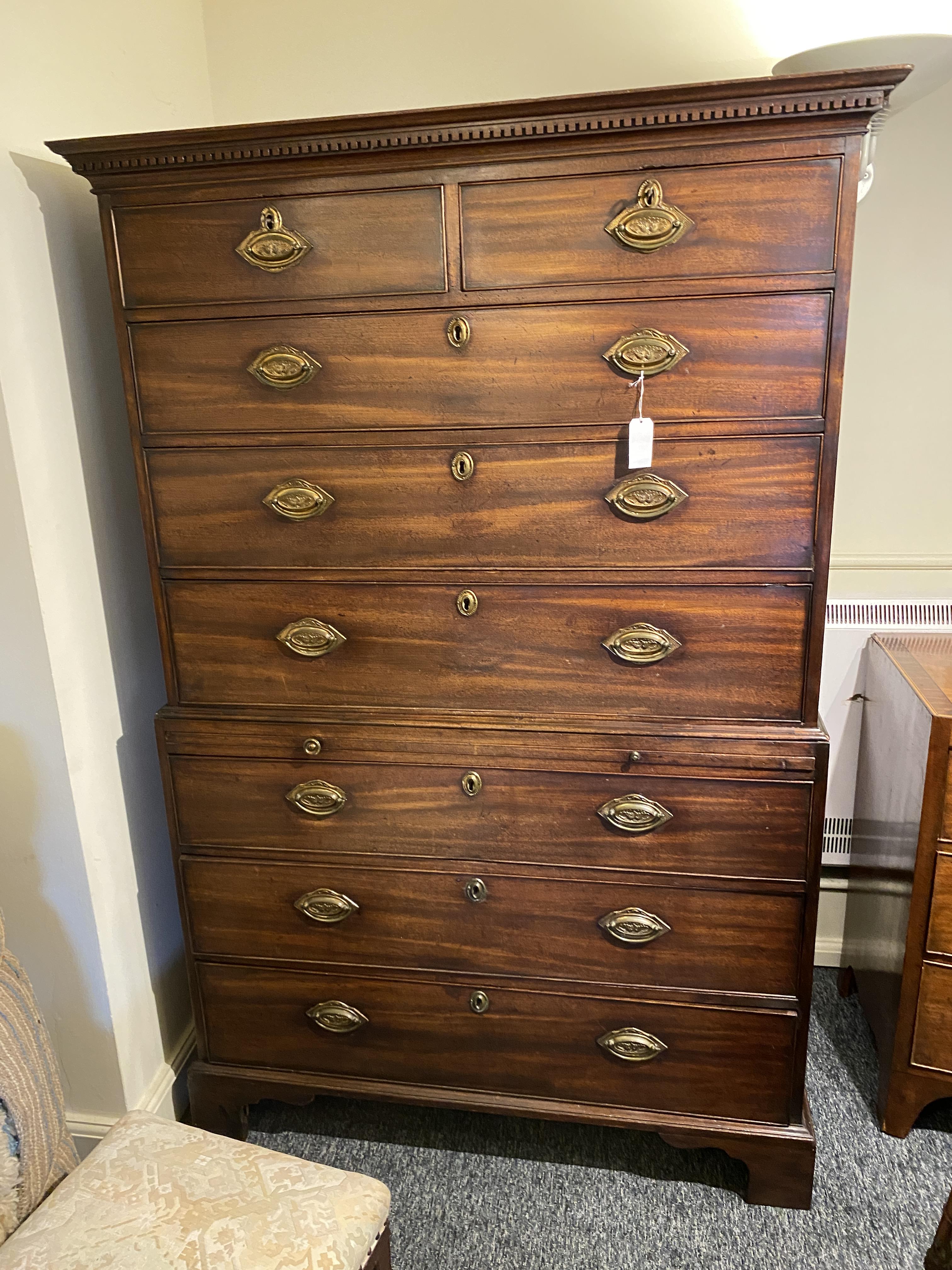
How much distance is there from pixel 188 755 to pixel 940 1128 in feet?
5.35

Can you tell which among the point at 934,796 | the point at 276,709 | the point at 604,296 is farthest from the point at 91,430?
the point at 934,796

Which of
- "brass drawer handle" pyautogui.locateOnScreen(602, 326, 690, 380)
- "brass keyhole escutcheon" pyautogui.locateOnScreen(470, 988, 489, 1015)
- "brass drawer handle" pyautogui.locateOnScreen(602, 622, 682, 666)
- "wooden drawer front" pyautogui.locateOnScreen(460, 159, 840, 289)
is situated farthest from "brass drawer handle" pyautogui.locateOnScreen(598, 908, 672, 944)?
"wooden drawer front" pyautogui.locateOnScreen(460, 159, 840, 289)

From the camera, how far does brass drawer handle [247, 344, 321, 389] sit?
1.31 m

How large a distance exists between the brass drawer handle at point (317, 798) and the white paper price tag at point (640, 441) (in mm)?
739

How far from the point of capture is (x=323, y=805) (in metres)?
1.49

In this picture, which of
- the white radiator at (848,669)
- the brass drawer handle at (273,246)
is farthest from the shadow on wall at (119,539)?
the white radiator at (848,669)

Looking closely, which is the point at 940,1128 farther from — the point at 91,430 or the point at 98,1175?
the point at 91,430

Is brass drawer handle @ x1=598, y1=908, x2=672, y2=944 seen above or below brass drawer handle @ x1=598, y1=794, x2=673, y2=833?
below

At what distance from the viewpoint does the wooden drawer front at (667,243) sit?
114 cm

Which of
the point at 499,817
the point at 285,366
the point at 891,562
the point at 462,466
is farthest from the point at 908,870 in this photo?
the point at 285,366

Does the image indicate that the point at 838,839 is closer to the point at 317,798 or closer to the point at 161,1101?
the point at 317,798

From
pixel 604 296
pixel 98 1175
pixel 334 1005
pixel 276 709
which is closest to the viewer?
pixel 98 1175

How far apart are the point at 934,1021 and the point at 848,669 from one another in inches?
28.1

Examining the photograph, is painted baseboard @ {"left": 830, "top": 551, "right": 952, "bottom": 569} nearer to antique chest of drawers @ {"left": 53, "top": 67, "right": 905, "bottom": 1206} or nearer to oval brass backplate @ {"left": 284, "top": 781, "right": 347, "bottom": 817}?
antique chest of drawers @ {"left": 53, "top": 67, "right": 905, "bottom": 1206}
